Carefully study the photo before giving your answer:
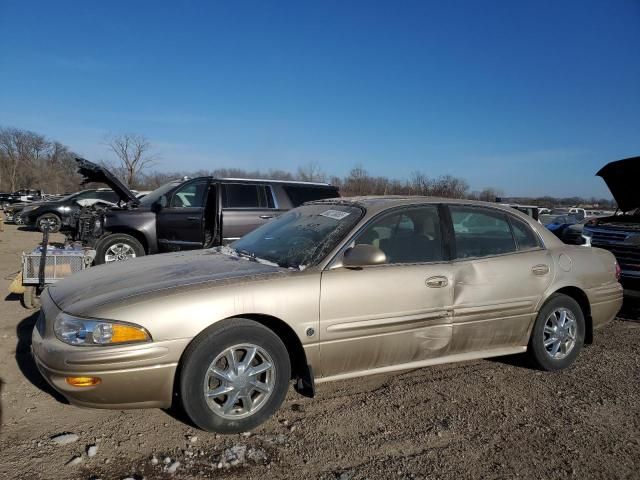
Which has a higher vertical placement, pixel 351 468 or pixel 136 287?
pixel 136 287

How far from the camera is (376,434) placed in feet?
10.1

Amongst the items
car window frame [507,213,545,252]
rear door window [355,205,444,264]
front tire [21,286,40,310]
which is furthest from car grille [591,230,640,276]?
front tire [21,286,40,310]

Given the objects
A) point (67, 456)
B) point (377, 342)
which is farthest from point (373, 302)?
point (67, 456)

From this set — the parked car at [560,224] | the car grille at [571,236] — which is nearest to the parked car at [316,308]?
the car grille at [571,236]

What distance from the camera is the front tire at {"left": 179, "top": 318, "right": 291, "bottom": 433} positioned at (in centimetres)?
288

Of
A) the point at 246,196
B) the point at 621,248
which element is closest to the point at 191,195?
the point at 246,196

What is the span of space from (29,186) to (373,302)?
269ft

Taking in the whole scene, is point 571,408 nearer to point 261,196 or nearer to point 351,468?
Answer: point 351,468

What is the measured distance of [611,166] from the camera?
25.9 ft

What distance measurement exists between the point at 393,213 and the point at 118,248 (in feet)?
20.5

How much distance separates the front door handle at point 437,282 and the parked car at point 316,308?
0.4 inches

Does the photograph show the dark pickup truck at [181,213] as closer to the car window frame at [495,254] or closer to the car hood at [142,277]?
the car hood at [142,277]

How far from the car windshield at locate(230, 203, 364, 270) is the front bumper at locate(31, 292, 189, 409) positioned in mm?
1055

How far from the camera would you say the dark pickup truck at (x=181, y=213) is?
26.6 ft
